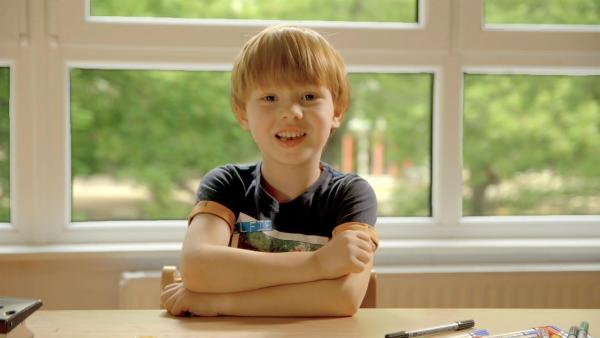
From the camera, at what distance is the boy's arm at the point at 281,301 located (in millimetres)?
1247

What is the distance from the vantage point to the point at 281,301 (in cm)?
125

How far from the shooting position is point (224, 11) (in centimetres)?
212

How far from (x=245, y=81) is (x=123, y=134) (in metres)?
1.04

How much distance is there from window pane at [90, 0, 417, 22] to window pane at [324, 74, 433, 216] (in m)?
0.20

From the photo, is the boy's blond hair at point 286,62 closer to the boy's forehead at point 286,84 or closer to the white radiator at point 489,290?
the boy's forehead at point 286,84

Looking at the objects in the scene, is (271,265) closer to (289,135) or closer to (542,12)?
(289,135)

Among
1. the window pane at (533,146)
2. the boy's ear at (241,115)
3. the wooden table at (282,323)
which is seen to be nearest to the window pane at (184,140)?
the window pane at (533,146)

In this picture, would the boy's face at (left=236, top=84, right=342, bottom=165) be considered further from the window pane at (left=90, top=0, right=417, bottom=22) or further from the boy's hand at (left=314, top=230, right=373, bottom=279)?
the window pane at (left=90, top=0, right=417, bottom=22)

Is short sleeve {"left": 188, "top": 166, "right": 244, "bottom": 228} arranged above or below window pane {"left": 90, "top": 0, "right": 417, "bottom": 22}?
below

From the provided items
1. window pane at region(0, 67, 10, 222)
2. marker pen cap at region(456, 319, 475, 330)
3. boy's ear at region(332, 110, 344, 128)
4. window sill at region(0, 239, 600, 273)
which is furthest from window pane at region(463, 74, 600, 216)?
window pane at region(0, 67, 10, 222)

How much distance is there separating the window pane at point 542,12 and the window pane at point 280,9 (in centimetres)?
25

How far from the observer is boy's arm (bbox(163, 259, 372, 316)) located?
1.25 meters

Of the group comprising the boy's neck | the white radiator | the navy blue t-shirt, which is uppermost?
the boy's neck

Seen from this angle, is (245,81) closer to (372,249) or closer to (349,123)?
(372,249)
